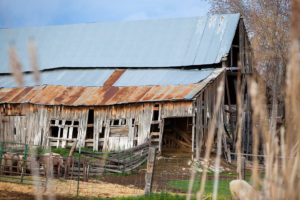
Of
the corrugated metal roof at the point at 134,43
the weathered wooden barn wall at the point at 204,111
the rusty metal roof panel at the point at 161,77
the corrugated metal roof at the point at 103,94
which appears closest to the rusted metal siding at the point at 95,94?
the corrugated metal roof at the point at 103,94

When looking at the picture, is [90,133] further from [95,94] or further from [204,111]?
[204,111]

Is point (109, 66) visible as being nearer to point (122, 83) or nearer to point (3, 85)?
point (122, 83)

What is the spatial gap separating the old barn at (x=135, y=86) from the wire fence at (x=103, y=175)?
2.15 meters

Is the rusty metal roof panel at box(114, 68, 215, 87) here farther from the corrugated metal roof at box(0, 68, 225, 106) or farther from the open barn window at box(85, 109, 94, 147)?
the open barn window at box(85, 109, 94, 147)


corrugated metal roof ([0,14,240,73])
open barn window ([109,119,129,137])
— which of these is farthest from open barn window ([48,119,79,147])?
corrugated metal roof ([0,14,240,73])

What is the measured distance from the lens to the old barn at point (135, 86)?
20656 millimetres

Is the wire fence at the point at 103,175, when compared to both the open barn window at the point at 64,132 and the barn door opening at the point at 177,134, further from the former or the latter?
the open barn window at the point at 64,132

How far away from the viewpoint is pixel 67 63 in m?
26.0

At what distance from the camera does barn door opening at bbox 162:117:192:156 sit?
22.5 m

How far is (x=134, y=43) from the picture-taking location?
25875 mm

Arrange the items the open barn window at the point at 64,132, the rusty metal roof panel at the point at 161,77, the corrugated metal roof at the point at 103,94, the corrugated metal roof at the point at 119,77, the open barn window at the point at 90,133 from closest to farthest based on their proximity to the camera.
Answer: the corrugated metal roof at the point at 103,94 < the rusty metal roof panel at the point at 161,77 < the corrugated metal roof at the point at 119,77 < the open barn window at the point at 90,133 < the open barn window at the point at 64,132

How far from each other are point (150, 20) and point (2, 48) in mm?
10171

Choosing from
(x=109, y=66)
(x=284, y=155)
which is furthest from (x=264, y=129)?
(x=109, y=66)

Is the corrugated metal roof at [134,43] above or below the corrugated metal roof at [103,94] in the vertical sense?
above
